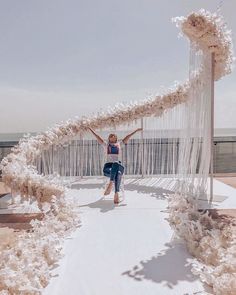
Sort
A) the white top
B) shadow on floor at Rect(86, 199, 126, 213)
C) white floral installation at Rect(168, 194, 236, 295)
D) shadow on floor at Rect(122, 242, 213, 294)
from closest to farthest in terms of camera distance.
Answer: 1. white floral installation at Rect(168, 194, 236, 295)
2. shadow on floor at Rect(122, 242, 213, 294)
3. shadow on floor at Rect(86, 199, 126, 213)
4. the white top

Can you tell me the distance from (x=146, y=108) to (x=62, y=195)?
317cm

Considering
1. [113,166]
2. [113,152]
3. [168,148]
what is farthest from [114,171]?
[168,148]

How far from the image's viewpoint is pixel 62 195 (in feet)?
13.7

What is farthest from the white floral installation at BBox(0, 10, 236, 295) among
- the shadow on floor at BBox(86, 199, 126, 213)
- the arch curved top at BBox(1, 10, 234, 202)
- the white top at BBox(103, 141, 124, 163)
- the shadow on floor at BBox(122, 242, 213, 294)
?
the white top at BBox(103, 141, 124, 163)

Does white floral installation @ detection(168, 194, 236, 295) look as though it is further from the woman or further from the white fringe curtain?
the woman

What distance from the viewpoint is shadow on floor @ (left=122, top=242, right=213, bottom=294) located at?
2.41 meters

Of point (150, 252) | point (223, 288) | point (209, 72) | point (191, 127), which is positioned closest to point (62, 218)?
point (150, 252)

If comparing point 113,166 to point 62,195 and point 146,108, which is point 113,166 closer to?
point 62,195

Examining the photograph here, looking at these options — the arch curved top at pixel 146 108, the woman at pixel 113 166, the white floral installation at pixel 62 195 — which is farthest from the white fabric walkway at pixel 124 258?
the arch curved top at pixel 146 108

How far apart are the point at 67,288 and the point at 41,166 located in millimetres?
4741

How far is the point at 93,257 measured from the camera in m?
2.84

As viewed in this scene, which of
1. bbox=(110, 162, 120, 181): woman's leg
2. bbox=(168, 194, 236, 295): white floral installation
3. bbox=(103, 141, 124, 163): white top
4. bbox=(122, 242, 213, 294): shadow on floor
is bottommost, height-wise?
bbox=(122, 242, 213, 294): shadow on floor

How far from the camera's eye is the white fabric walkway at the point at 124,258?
2.29m

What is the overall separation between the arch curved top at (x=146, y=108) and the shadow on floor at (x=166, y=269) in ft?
6.04
